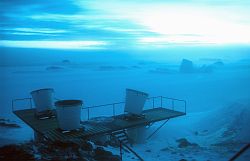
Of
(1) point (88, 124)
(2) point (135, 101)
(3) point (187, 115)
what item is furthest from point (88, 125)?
(3) point (187, 115)

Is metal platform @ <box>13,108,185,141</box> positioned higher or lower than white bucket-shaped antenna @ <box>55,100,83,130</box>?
lower

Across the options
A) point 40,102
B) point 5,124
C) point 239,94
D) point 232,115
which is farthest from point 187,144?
point 239,94


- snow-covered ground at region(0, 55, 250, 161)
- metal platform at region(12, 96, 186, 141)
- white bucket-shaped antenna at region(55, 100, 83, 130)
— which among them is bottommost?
snow-covered ground at region(0, 55, 250, 161)

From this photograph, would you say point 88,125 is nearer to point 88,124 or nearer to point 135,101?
point 88,124

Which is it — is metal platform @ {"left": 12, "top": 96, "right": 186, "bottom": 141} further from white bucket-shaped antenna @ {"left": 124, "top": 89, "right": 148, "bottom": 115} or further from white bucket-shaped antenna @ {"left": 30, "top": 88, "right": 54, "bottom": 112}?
white bucket-shaped antenna @ {"left": 30, "top": 88, "right": 54, "bottom": 112}

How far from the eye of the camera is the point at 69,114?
509 inches

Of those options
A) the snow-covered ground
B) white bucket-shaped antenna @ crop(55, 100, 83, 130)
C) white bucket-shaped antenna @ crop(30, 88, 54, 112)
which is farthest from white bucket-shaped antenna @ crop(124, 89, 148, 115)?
white bucket-shaped antenna @ crop(30, 88, 54, 112)

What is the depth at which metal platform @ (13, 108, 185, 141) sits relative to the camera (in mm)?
13172

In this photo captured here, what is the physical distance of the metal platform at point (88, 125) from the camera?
13.2 m

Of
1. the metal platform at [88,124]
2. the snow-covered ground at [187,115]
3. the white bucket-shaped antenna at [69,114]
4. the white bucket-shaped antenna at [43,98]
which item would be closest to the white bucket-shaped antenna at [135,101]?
the metal platform at [88,124]

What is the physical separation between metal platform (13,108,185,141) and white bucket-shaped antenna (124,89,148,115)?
58 centimetres

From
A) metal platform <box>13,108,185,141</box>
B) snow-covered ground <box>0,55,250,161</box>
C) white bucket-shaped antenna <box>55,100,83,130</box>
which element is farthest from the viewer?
snow-covered ground <box>0,55,250,161</box>

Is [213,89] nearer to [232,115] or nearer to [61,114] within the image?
[232,115]

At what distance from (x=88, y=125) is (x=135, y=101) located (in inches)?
121
